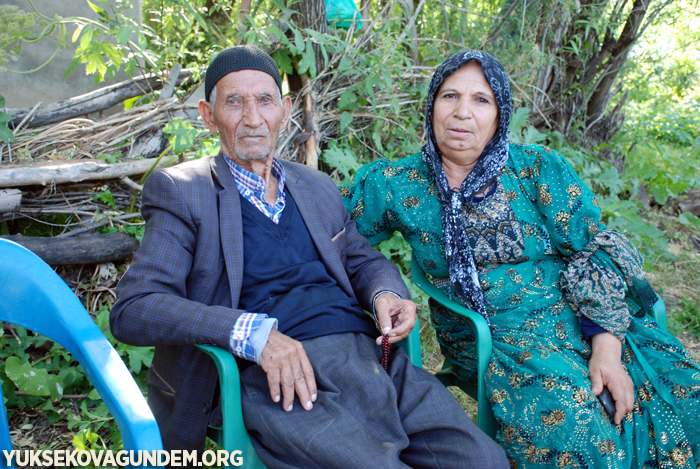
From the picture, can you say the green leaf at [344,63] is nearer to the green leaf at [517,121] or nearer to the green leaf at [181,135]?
the green leaf at [181,135]

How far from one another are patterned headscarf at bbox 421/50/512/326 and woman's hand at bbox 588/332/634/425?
1.33ft

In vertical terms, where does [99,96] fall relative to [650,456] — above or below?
above

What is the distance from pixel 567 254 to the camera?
2080 millimetres

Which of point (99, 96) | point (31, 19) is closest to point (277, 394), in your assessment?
point (31, 19)

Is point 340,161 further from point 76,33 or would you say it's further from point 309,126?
point 76,33

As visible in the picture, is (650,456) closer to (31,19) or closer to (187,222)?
(187,222)

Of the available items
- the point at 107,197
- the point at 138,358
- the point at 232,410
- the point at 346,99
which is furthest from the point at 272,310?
the point at 346,99

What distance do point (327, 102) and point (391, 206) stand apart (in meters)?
1.77

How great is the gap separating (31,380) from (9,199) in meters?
0.99

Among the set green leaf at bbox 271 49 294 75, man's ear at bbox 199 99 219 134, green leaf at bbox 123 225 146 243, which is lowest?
green leaf at bbox 123 225 146 243

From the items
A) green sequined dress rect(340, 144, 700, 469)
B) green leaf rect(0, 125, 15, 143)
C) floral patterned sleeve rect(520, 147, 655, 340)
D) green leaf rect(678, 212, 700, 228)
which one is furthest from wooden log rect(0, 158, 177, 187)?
green leaf rect(678, 212, 700, 228)

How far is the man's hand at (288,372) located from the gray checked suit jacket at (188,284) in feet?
0.50

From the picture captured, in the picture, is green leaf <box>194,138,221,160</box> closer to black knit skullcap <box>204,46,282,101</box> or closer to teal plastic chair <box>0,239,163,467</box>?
black knit skullcap <box>204,46,282,101</box>

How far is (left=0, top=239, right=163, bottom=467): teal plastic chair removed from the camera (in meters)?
1.30
